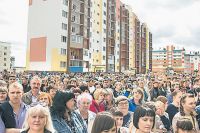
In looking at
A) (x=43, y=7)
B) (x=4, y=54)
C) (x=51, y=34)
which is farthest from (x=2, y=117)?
(x=4, y=54)

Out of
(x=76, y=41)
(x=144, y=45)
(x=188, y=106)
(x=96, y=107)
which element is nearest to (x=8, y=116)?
(x=96, y=107)

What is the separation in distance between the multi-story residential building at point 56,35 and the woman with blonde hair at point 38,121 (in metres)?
49.8

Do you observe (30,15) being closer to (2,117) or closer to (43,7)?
(43,7)

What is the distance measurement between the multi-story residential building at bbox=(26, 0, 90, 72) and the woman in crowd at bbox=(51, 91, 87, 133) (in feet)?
161

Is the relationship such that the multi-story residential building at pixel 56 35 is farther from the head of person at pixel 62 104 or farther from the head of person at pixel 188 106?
the head of person at pixel 62 104

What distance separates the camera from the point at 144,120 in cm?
440

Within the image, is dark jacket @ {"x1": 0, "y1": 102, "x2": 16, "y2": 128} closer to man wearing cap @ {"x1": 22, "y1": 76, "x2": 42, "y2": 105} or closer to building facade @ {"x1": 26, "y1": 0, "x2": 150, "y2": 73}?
man wearing cap @ {"x1": 22, "y1": 76, "x2": 42, "y2": 105}

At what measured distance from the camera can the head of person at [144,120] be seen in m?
4.35

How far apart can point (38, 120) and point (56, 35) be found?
5090 centimetres

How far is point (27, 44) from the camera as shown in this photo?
60.8 metres

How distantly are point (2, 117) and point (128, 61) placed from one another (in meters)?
83.7

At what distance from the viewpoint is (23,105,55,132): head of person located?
4.40 m

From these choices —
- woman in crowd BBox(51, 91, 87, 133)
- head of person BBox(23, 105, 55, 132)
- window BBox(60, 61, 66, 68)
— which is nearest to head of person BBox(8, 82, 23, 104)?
woman in crowd BBox(51, 91, 87, 133)

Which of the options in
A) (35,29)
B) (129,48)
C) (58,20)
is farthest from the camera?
(129,48)
